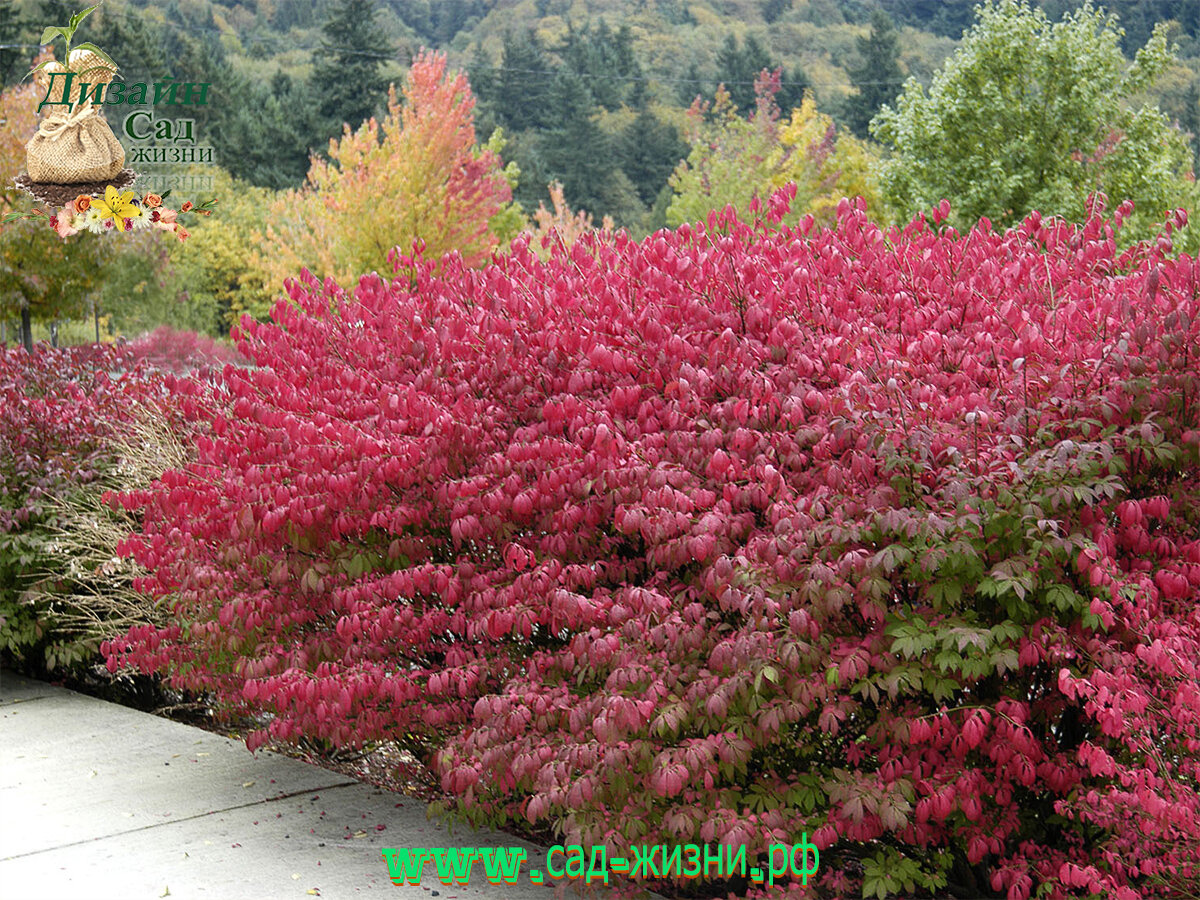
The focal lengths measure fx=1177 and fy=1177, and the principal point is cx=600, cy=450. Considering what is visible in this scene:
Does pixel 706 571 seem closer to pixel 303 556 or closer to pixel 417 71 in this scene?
pixel 303 556

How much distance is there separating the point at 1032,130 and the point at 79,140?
42.1 ft

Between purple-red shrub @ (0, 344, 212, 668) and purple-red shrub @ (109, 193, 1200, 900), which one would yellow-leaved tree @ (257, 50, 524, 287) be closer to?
purple-red shrub @ (0, 344, 212, 668)

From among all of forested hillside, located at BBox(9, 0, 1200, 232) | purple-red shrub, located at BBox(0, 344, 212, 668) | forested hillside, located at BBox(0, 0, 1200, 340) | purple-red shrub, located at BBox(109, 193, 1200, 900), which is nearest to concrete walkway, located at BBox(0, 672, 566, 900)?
purple-red shrub, located at BBox(109, 193, 1200, 900)

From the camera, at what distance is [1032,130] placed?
1698 cm

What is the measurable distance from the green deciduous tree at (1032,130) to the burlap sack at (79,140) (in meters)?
11.0

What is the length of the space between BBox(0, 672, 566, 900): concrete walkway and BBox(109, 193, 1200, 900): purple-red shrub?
0.35m

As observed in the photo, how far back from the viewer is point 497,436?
4.04 m

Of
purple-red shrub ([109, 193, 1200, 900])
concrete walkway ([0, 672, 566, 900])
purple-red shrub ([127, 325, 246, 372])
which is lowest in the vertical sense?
purple-red shrub ([127, 325, 246, 372])

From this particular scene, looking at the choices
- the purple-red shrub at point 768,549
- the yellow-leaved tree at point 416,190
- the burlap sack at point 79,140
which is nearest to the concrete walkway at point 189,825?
the purple-red shrub at point 768,549

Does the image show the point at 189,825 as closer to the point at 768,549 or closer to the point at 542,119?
the point at 768,549

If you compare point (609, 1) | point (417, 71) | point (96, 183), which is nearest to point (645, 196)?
point (609, 1)

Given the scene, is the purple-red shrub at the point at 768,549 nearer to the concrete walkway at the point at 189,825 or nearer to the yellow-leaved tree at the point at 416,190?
the concrete walkway at the point at 189,825

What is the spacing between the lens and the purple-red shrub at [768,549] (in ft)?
10.4

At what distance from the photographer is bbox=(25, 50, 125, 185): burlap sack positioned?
986cm
